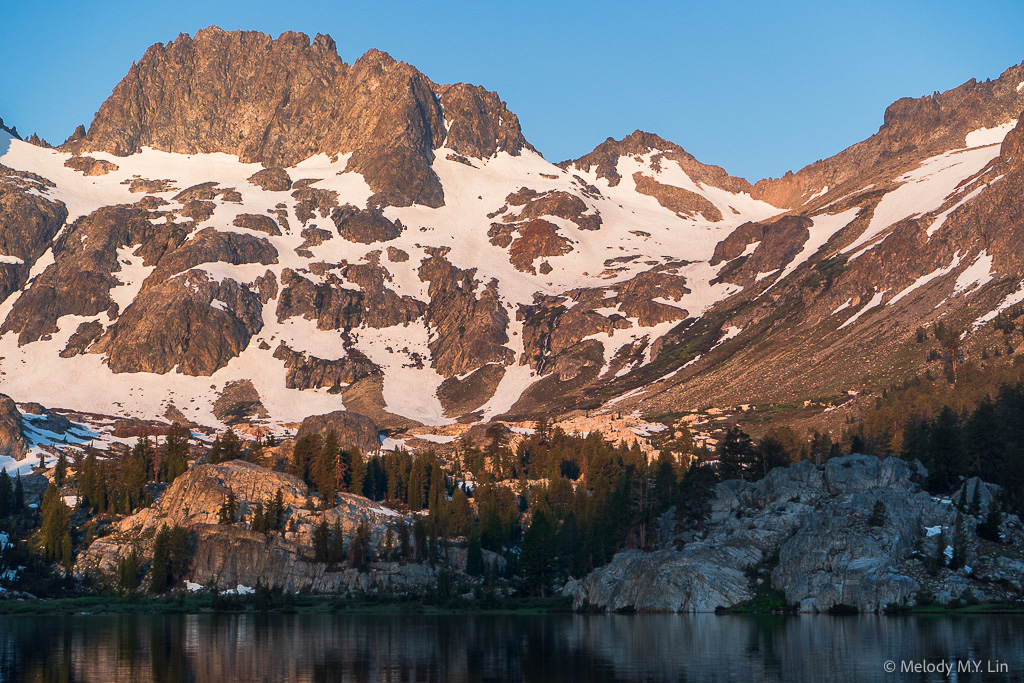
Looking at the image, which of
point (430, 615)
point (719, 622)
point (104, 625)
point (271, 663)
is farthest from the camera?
point (430, 615)

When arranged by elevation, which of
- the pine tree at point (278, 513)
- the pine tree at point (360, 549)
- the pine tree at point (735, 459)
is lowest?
the pine tree at point (360, 549)

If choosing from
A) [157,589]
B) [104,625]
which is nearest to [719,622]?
[104,625]

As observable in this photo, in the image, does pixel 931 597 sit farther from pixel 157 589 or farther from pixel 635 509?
pixel 157 589

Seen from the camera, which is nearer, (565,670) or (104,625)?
(565,670)

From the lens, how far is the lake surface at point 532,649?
73.1 m

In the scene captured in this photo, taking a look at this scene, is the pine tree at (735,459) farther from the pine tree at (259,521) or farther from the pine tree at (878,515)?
the pine tree at (259,521)

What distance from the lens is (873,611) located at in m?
111

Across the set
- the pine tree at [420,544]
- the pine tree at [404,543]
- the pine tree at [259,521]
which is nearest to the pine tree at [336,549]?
the pine tree at [404,543]

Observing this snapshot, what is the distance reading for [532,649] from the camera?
296 feet

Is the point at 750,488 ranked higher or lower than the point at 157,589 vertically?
higher

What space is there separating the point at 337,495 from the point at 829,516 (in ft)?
290

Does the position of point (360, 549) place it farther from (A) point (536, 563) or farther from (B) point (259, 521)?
(A) point (536, 563)

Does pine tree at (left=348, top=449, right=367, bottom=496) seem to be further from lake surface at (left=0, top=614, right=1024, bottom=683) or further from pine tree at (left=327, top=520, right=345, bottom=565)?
lake surface at (left=0, top=614, right=1024, bottom=683)

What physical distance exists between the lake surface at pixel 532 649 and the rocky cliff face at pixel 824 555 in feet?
16.8
